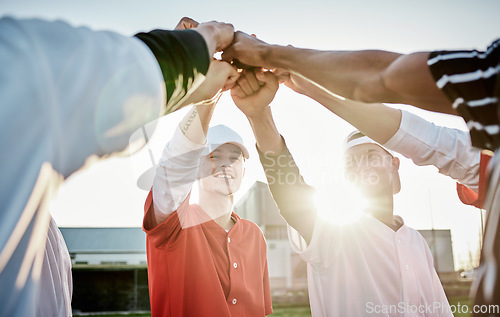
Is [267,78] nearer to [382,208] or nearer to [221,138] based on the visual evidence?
[221,138]

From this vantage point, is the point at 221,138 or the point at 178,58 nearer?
the point at 178,58

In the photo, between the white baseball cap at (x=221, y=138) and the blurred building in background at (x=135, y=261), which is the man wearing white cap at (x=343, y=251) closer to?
the white baseball cap at (x=221, y=138)

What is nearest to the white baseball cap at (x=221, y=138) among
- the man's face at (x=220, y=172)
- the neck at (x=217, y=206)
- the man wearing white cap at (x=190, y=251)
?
the man's face at (x=220, y=172)

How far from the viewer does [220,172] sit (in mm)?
3795

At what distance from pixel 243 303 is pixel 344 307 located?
2.73 feet

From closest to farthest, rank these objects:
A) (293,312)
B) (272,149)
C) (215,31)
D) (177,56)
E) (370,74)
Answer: (177,56)
(370,74)
(215,31)
(272,149)
(293,312)

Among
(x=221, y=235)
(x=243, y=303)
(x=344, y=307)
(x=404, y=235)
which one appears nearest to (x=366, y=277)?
(x=344, y=307)

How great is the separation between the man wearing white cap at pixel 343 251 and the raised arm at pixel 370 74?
641mm

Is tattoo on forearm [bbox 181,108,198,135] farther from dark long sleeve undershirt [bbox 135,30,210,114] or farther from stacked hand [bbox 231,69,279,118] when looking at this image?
dark long sleeve undershirt [bbox 135,30,210,114]

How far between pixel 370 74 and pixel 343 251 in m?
1.66

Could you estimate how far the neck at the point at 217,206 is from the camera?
3730 millimetres

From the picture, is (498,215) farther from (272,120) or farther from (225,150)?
(225,150)

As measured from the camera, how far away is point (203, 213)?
3635 millimetres

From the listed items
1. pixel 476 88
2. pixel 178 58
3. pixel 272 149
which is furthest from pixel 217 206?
pixel 476 88
